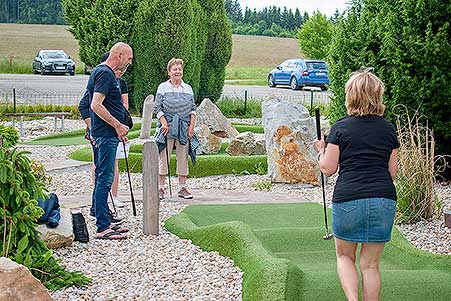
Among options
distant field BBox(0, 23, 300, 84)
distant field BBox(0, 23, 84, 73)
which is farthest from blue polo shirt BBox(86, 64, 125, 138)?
distant field BBox(0, 23, 84, 73)

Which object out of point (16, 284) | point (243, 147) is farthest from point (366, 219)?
point (243, 147)

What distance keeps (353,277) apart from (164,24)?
48.6ft

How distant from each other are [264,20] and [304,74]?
54.9 metres

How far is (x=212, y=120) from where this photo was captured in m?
14.6

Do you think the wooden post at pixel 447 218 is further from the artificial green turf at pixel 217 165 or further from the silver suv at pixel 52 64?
the silver suv at pixel 52 64

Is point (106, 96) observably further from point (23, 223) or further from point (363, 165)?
point (363, 165)

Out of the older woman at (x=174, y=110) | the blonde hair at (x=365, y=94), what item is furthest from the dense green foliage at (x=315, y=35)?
the blonde hair at (x=365, y=94)

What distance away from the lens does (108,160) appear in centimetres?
686

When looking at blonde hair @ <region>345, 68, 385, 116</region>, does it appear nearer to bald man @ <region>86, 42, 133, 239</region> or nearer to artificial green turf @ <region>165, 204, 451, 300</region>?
artificial green turf @ <region>165, 204, 451, 300</region>

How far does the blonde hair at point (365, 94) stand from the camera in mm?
4355

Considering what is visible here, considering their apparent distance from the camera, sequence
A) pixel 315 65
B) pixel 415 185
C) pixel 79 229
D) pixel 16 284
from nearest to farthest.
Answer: pixel 16 284, pixel 79 229, pixel 415 185, pixel 315 65

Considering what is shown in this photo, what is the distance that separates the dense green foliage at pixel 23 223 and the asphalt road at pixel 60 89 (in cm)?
1951

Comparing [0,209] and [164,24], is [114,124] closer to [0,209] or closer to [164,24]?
[0,209]

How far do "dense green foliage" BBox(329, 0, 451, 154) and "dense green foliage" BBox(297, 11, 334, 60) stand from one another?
26.5 m
